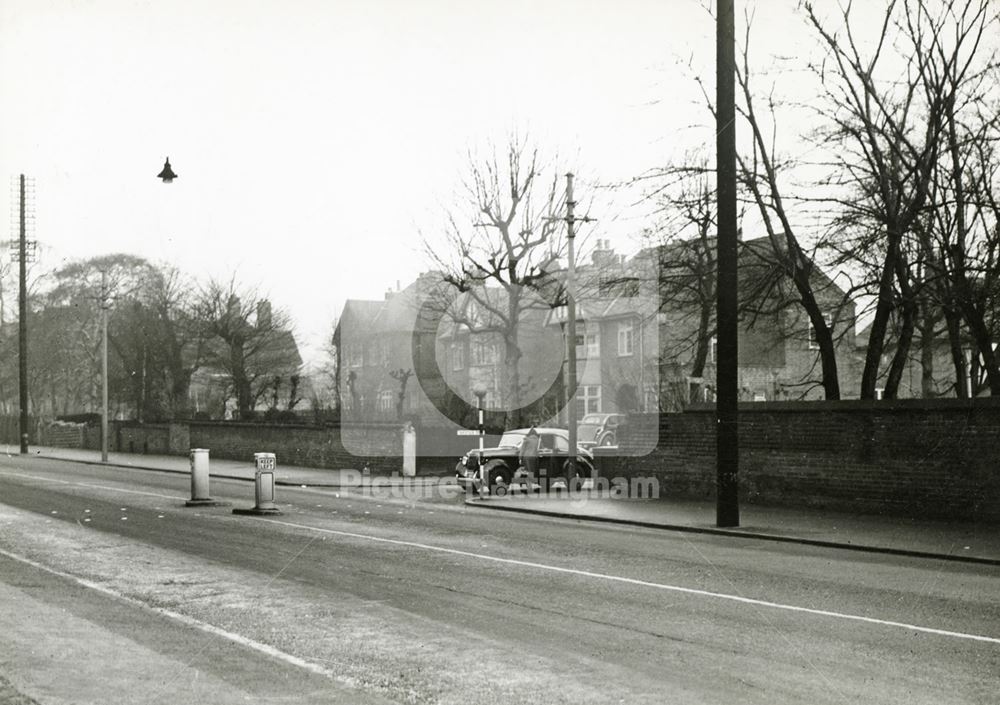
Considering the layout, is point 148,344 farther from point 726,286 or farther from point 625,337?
point 726,286

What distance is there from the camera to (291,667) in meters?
7.04

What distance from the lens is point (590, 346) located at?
192ft

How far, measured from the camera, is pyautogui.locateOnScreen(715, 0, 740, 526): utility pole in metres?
16.4

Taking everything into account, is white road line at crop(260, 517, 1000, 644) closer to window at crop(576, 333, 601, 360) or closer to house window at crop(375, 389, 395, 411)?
window at crop(576, 333, 601, 360)

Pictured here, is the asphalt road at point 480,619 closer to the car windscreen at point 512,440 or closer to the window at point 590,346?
the car windscreen at point 512,440

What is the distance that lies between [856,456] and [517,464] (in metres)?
8.86

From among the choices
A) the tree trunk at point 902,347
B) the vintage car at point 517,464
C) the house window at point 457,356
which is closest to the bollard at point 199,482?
the vintage car at point 517,464

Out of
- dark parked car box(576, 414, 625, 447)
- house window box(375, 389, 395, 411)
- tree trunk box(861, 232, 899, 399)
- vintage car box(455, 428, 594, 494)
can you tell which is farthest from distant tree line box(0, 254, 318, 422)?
tree trunk box(861, 232, 899, 399)

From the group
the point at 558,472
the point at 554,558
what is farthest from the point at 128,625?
the point at 558,472

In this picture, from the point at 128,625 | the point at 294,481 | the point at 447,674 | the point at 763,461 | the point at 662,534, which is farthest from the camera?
the point at 294,481

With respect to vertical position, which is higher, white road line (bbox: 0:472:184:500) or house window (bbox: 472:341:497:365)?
house window (bbox: 472:341:497:365)

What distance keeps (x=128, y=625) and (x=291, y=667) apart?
2.11 meters

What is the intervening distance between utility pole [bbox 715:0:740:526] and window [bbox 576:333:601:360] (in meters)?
Answer: 40.9

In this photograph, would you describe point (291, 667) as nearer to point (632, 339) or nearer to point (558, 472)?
point (558, 472)
